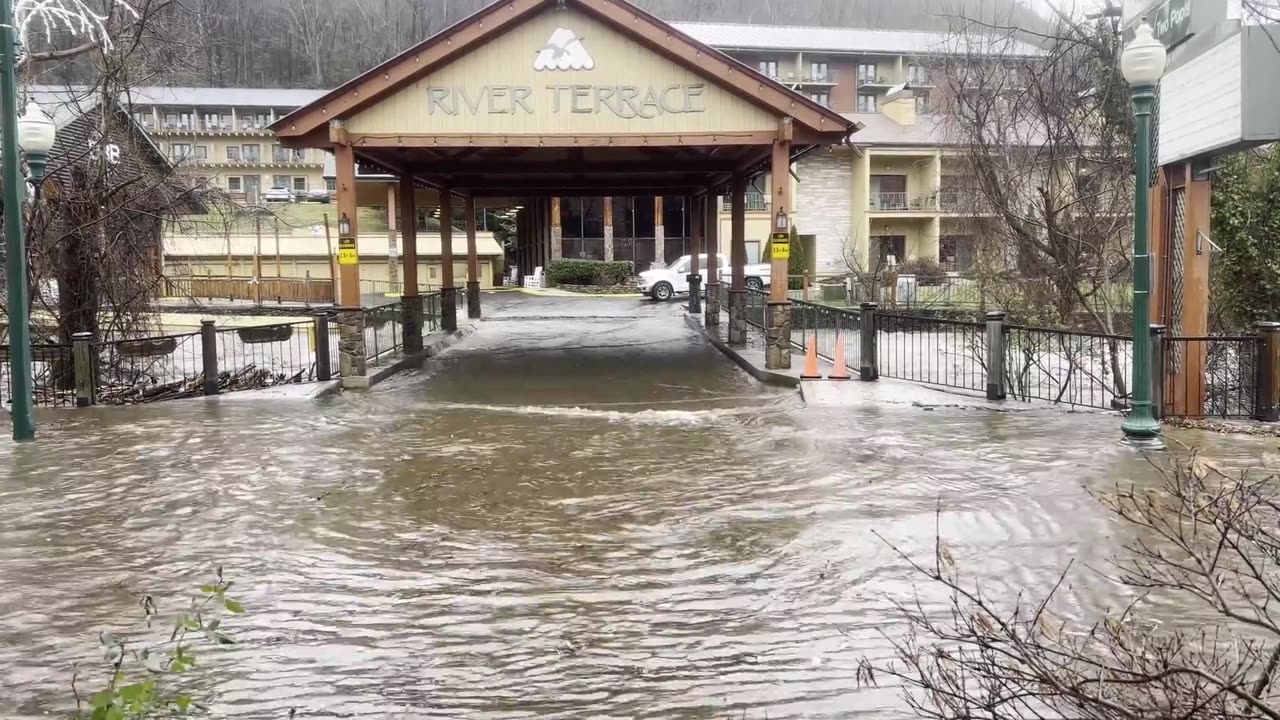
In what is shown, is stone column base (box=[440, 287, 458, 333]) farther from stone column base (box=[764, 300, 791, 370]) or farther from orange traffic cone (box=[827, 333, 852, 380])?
orange traffic cone (box=[827, 333, 852, 380])

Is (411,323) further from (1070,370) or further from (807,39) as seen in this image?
(807,39)

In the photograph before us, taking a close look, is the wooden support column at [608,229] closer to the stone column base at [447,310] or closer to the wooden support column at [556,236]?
the wooden support column at [556,236]

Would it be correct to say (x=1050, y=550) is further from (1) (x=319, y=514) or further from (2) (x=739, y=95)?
(2) (x=739, y=95)

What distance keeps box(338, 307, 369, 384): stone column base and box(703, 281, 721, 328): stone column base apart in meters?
10.8

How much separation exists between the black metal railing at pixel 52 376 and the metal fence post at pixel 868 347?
11256mm

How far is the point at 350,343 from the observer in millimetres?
15328

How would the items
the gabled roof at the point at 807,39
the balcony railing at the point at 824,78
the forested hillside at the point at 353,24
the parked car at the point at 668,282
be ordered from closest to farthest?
the parked car at the point at 668,282 → the gabled roof at the point at 807,39 → the balcony railing at the point at 824,78 → the forested hillside at the point at 353,24

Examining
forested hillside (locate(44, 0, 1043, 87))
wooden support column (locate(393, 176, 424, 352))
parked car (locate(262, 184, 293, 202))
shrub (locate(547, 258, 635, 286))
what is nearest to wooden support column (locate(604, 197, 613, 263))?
shrub (locate(547, 258, 635, 286))

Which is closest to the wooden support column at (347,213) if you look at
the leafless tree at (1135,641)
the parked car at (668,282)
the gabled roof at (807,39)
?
the leafless tree at (1135,641)

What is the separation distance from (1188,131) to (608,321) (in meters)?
18.6

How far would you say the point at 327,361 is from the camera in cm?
1541

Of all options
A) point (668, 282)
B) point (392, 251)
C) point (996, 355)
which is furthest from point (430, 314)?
point (392, 251)

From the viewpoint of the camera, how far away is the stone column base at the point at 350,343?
15.3 m

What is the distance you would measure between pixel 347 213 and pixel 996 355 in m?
9.45
